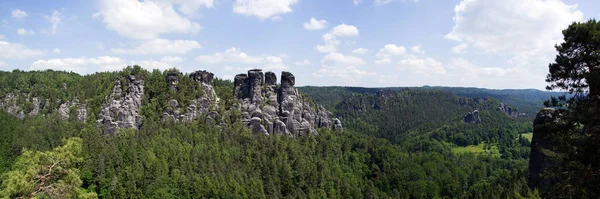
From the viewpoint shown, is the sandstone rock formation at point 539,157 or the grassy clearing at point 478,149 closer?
the sandstone rock formation at point 539,157

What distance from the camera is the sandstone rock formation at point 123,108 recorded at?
97.7 meters

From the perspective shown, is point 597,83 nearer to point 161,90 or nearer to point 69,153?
point 69,153

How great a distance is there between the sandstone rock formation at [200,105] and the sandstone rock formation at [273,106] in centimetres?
846

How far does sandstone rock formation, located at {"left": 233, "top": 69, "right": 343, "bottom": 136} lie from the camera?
4250 inches

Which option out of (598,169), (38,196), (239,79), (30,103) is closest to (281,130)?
(239,79)

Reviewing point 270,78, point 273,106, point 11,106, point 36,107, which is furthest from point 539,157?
point 11,106

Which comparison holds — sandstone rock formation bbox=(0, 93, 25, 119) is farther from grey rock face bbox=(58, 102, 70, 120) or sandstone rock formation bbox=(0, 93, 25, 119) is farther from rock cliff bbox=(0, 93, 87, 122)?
grey rock face bbox=(58, 102, 70, 120)

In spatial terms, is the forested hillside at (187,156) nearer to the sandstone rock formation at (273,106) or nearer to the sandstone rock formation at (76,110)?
the sandstone rock formation at (76,110)

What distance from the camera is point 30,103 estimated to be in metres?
120

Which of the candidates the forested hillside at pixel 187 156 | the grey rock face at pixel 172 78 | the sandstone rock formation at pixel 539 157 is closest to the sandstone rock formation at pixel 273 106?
the forested hillside at pixel 187 156

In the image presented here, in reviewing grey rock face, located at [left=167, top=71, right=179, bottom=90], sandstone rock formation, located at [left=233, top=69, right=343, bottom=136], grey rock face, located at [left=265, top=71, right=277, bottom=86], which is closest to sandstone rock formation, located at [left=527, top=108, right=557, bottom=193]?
sandstone rock formation, located at [left=233, top=69, right=343, bottom=136]

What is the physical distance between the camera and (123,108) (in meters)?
101

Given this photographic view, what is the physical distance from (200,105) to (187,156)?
31.3m

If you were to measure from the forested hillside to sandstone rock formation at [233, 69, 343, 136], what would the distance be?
2121 mm
